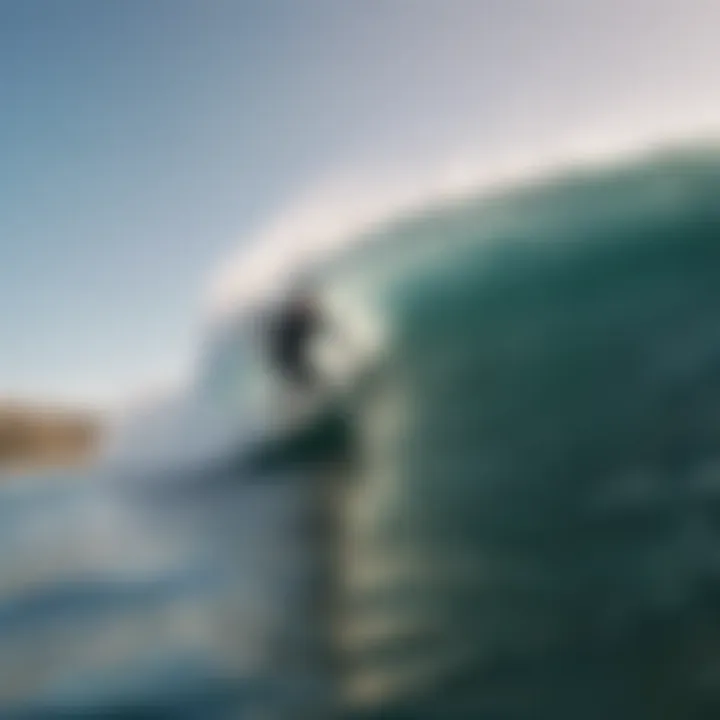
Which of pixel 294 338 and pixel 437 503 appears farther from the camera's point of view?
pixel 294 338

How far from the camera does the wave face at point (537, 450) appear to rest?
4.73 feet

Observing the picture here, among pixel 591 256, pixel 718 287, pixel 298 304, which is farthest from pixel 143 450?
pixel 718 287

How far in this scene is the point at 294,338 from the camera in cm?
171

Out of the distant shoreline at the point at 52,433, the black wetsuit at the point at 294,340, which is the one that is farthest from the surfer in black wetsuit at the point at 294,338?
the distant shoreline at the point at 52,433

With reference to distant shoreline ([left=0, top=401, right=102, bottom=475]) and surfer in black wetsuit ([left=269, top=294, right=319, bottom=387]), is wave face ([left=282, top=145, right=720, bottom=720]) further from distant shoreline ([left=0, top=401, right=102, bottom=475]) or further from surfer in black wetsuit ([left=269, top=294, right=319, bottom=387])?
distant shoreline ([left=0, top=401, right=102, bottom=475])

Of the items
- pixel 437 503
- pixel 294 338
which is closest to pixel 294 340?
pixel 294 338

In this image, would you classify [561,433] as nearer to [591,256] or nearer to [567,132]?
[591,256]

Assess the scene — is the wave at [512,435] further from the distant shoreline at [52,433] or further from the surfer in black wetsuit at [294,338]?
the distant shoreline at [52,433]

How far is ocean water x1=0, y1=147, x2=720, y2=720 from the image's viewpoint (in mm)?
1458

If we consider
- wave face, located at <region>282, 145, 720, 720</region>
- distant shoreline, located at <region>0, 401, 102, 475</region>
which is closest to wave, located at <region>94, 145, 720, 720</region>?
wave face, located at <region>282, 145, 720, 720</region>

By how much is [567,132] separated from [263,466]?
75cm

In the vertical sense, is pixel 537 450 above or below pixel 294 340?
below

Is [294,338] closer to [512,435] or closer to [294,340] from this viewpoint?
[294,340]

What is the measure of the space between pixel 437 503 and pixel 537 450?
0.18 meters
